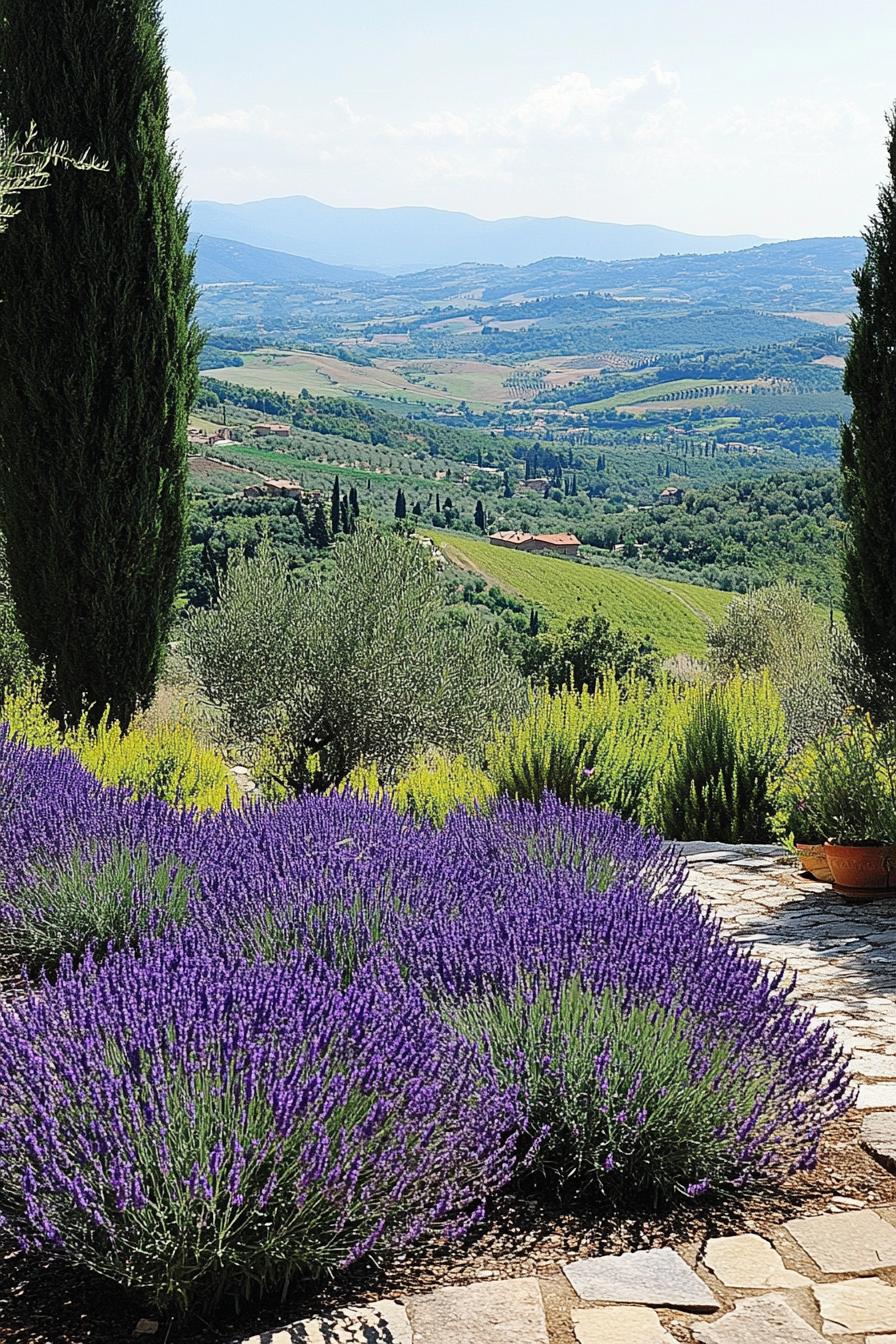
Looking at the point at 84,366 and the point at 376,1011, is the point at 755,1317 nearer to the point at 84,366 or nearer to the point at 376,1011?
the point at 376,1011

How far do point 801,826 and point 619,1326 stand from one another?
14.4 feet

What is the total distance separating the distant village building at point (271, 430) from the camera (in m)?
79.9

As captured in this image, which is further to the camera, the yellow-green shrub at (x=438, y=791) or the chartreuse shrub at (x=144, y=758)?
the chartreuse shrub at (x=144, y=758)

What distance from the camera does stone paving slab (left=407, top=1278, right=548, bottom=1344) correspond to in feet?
6.51

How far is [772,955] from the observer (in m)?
4.50

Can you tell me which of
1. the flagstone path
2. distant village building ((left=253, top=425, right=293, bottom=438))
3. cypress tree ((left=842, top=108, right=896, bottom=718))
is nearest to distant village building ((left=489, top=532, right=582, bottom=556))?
distant village building ((left=253, top=425, right=293, bottom=438))

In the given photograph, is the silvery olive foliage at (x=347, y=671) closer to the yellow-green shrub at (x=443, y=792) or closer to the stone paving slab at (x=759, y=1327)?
the yellow-green shrub at (x=443, y=792)

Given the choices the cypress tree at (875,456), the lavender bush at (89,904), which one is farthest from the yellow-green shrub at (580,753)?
the lavender bush at (89,904)

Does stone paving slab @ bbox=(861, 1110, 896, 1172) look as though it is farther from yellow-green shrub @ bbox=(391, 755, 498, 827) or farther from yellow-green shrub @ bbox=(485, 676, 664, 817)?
yellow-green shrub @ bbox=(485, 676, 664, 817)

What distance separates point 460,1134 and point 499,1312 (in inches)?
12.8

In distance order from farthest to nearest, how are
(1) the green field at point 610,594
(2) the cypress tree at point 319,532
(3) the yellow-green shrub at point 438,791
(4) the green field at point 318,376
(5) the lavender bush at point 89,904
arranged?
1. (4) the green field at point 318,376
2. (1) the green field at point 610,594
3. (2) the cypress tree at point 319,532
4. (3) the yellow-green shrub at point 438,791
5. (5) the lavender bush at point 89,904

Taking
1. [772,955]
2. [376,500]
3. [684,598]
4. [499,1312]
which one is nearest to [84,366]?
[772,955]

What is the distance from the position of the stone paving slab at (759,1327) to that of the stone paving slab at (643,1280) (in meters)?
0.05

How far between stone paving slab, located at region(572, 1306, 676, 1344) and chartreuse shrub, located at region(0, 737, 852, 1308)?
294 mm
